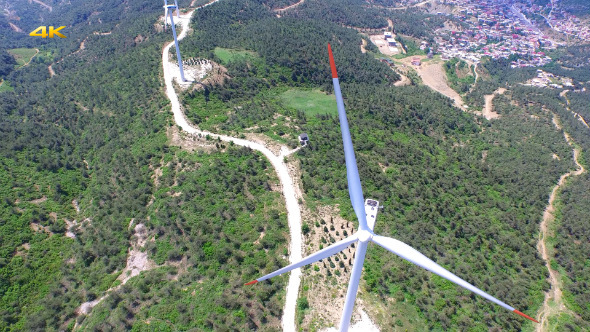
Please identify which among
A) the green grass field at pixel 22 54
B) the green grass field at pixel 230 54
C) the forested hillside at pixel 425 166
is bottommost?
the forested hillside at pixel 425 166

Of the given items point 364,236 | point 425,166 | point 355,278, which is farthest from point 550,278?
point 364,236

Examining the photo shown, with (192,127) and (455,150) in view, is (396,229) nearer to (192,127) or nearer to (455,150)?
(455,150)

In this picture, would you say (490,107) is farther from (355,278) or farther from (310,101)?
(355,278)

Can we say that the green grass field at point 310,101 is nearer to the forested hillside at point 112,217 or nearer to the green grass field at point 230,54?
the green grass field at point 230,54

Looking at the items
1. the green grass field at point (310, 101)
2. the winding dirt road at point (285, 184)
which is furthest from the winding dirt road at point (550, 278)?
the green grass field at point (310, 101)

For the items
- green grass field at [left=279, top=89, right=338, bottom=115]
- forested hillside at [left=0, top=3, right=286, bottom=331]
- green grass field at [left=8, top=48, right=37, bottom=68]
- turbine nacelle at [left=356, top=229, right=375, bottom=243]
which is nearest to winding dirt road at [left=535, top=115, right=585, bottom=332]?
turbine nacelle at [left=356, top=229, right=375, bottom=243]

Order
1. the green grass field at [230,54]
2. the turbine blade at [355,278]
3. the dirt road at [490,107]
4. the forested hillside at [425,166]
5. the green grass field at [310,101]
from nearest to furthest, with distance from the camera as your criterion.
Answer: the turbine blade at [355,278]
the forested hillside at [425,166]
the green grass field at [310,101]
the green grass field at [230,54]
the dirt road at [490,107]

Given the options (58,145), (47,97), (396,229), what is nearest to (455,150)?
(396,229)

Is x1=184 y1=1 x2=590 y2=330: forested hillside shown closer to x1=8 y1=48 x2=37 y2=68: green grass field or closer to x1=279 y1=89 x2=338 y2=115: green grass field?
x1=279 y1=89 x2=338 y2=115: green grass field
